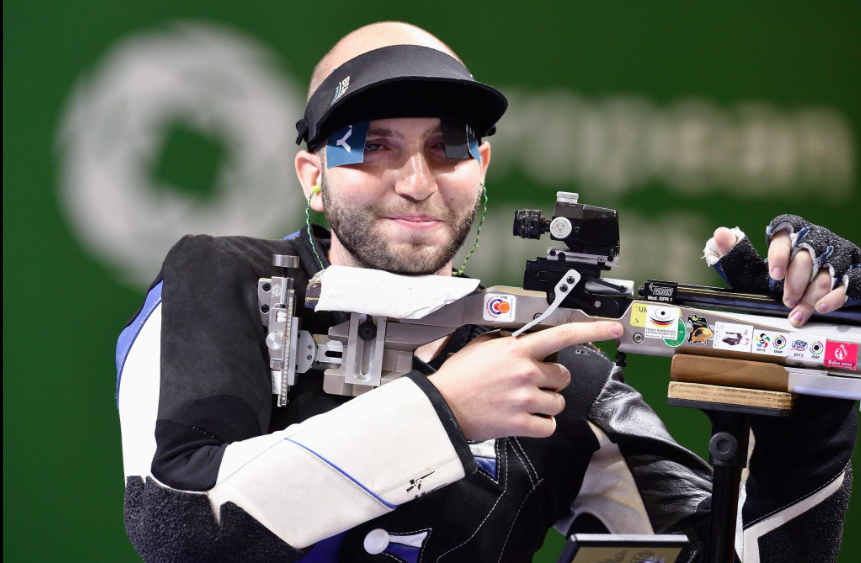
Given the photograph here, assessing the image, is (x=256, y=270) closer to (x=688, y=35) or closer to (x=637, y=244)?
(x=637, y=244)

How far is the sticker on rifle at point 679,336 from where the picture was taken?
1.01 metres

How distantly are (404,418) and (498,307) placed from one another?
0.73 feet

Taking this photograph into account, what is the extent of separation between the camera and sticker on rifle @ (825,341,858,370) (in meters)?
0.98

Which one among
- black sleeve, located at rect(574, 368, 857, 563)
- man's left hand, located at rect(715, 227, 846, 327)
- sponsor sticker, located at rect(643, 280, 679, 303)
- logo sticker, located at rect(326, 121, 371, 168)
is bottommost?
black sleeve, located at rect(574, 368, 857, 563)

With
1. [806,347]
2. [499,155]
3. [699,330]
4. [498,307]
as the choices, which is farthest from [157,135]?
[806,347]

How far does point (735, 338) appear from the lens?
101 centimetres

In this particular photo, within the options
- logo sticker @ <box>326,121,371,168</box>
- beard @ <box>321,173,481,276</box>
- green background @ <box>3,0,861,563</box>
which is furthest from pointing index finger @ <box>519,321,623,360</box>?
green background @ <box>3,0,861,563</box>

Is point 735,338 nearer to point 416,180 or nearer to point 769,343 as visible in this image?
point 769,343

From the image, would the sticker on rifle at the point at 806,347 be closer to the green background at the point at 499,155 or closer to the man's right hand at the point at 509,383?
the man's right hand at the point at 509,383

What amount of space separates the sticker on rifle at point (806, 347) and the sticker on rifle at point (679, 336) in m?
0.13

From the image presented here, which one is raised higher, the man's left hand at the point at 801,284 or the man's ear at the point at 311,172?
the man's ear at the point at 311,172

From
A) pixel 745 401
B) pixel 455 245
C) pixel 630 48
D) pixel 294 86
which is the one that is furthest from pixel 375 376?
pixel 630 48

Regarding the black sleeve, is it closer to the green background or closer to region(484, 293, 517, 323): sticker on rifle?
region(484, 293, 517, 323): sticker on rifle

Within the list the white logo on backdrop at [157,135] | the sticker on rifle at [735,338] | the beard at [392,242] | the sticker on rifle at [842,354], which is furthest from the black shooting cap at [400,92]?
the white logo on backdrop at [157,135]
